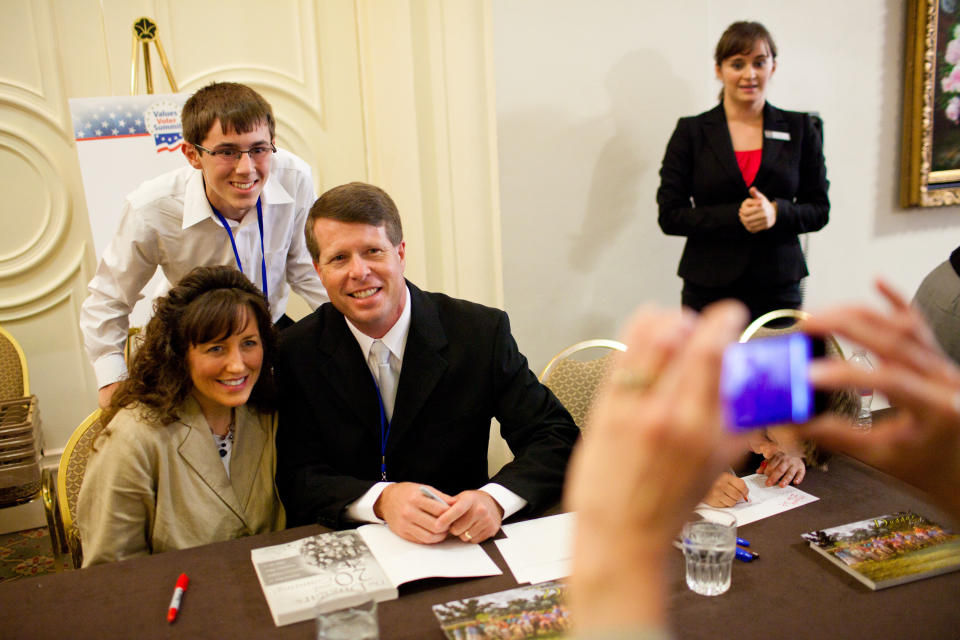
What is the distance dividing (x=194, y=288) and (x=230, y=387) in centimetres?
28

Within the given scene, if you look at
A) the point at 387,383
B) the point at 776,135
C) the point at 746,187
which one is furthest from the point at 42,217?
the point at 776,135

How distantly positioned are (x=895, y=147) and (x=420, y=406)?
403 cm

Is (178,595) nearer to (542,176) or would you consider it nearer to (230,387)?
(230,387)

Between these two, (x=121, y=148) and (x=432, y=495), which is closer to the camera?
(x=432, y=495)

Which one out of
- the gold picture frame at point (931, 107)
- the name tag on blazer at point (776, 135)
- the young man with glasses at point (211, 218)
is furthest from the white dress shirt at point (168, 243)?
the gold picture frame at point (931, 107)

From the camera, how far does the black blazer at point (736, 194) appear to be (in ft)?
10.7

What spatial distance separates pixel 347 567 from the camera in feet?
4.65

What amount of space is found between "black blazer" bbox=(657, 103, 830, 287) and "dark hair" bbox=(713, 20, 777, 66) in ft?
0.84

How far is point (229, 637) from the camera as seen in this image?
121cm

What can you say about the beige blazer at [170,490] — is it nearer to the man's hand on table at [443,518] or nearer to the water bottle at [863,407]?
the man's hand on table at [443,518]

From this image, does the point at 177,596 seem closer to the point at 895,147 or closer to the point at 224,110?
the point at 224,110

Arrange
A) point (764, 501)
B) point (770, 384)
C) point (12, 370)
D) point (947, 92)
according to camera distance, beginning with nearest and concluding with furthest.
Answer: point (770, 384) < point (764, 501) < point (12, 370) < point (947, 92)

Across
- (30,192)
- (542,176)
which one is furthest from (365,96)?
(30,192)

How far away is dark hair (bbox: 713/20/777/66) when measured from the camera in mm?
3119
